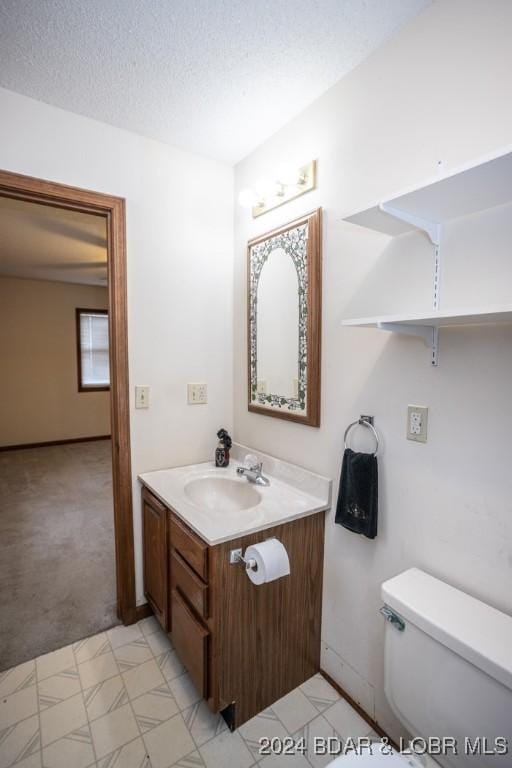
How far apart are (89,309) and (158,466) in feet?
14.4

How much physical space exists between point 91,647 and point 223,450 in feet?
3.59

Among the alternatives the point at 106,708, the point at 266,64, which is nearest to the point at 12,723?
the point at 106,708

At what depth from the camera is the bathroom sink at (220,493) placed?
177 cm

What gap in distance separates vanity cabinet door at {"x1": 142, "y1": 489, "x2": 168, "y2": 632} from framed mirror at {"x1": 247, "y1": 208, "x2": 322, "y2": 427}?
68 centimetres

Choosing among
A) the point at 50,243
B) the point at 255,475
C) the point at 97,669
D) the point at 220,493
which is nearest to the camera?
the point at 97,669

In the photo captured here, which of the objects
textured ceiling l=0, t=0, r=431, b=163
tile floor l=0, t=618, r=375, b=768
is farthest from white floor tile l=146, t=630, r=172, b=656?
textured ceiling l=0, t=0, r=431, b=163

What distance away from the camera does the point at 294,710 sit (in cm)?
145

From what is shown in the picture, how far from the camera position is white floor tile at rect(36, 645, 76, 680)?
5.32ft

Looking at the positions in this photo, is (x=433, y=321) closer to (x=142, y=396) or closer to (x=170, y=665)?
(x=142, y=396)

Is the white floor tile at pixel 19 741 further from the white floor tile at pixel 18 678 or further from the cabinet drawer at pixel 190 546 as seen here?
the cabinet drawer at pixel 190 546

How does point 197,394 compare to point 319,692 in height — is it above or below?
above

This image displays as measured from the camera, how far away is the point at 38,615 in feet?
6.44

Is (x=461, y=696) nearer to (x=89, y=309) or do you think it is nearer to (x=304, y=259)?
(x=304, y=259)

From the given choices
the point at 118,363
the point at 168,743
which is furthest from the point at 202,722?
the point at 118,363
